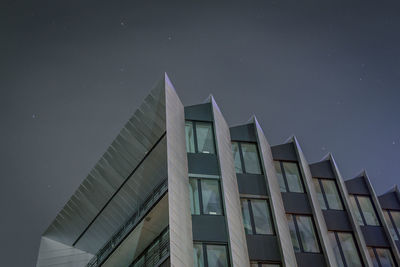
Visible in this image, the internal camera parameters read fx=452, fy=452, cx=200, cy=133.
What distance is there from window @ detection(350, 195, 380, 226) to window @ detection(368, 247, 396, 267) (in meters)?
2.11

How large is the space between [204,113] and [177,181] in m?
6.76

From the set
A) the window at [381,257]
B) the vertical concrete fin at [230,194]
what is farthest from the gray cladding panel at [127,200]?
the window at [381,257]

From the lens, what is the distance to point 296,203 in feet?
95.2

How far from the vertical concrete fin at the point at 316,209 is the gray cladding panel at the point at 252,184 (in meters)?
3.65

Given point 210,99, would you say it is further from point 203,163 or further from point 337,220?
point 337,220

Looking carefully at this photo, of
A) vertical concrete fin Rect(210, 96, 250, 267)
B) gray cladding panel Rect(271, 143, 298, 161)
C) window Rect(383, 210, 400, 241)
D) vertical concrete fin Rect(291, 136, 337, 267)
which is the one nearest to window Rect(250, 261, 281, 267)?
vertical concrete fin Rect(210, 96, 250, 267)

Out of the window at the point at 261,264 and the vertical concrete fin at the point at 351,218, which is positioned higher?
the vertical concrete fin at the point at 351,218

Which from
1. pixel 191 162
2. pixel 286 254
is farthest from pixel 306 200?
pixel 191 162

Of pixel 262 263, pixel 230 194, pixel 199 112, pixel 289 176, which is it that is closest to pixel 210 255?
pixel 262 263

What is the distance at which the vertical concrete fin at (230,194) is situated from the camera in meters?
23.2

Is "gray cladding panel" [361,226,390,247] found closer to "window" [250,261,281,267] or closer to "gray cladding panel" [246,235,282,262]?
"gray cladding panel" [246,235,282,262]

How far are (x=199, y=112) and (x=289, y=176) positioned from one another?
7658mm

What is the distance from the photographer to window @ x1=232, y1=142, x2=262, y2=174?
28.5 m

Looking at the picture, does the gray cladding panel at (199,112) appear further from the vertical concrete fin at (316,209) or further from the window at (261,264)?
the window at (261,264)
